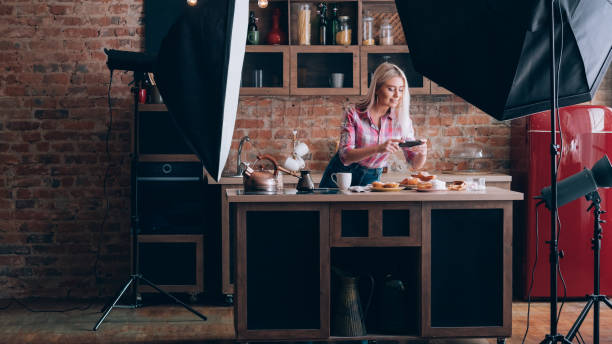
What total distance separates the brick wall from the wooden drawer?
2054 mm

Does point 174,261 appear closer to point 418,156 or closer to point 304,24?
point 418,156

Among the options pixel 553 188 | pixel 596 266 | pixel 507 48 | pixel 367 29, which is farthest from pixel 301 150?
pixel 507 48

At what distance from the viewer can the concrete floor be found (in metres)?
2.96

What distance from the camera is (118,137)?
4.08 meters

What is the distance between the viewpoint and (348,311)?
8.74ft

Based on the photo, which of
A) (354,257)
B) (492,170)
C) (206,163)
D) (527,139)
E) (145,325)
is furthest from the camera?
(492,170)

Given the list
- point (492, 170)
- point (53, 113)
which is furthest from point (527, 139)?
point (53, 113)

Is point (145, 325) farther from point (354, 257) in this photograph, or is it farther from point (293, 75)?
point (293, 75)

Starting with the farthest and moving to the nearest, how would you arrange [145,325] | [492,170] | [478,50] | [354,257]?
1. [492,170]
2. [145,325]
3. [354,257]
4. [478,50]

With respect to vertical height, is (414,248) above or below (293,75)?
below

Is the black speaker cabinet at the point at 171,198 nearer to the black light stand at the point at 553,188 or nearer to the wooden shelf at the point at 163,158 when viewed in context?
the wooden shelf at the point at 163,158

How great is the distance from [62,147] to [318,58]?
2005 millimetres

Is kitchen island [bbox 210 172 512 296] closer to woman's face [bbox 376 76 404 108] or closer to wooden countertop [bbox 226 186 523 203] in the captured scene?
woman's face [bbox 376 76 404 108]

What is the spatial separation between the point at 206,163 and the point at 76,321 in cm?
298
